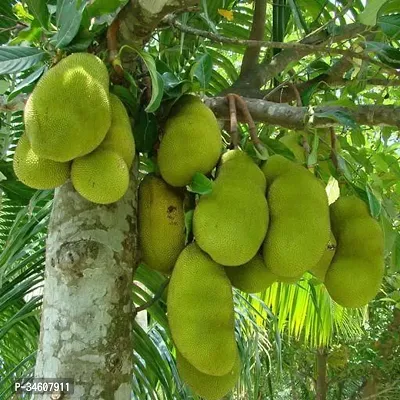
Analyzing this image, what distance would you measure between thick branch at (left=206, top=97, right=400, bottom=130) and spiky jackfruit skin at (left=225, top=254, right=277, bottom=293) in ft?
0.79

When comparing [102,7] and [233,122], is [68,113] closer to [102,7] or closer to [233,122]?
[102,7]

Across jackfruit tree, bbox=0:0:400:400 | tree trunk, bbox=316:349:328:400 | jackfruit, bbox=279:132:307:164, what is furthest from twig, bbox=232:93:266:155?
tree trunk, bbox=316:349:328:400

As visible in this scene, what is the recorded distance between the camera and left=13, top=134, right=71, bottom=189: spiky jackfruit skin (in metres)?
0.84

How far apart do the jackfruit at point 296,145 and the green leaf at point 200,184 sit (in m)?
0.29

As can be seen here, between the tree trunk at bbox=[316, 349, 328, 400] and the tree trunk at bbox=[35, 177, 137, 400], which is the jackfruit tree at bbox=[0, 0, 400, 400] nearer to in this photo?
the tree trunk at bbox=[35, 177, 137, 400]

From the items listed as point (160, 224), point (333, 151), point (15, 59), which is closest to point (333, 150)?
point (333, 151)

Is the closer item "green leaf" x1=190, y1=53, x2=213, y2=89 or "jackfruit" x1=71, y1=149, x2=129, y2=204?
"jackfruit" x1=71, y1=149, x2=129, y2=204

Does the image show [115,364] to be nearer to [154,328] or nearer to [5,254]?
[5,254]

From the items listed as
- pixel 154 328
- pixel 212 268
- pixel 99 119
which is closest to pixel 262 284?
pixel 212 268

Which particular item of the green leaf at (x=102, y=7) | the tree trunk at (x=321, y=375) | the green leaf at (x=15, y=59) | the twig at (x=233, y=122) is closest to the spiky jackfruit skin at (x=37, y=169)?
the green leaf at (x=15, y=59)

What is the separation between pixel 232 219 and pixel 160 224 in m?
0.13

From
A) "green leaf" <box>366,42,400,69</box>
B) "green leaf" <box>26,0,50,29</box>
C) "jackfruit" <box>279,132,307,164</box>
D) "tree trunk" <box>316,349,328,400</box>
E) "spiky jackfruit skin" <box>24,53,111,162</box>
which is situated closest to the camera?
"spiky jackfruit skin" <box>24,53,111,162</box>

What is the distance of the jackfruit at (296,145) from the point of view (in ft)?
3.82

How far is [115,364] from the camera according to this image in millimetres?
802
